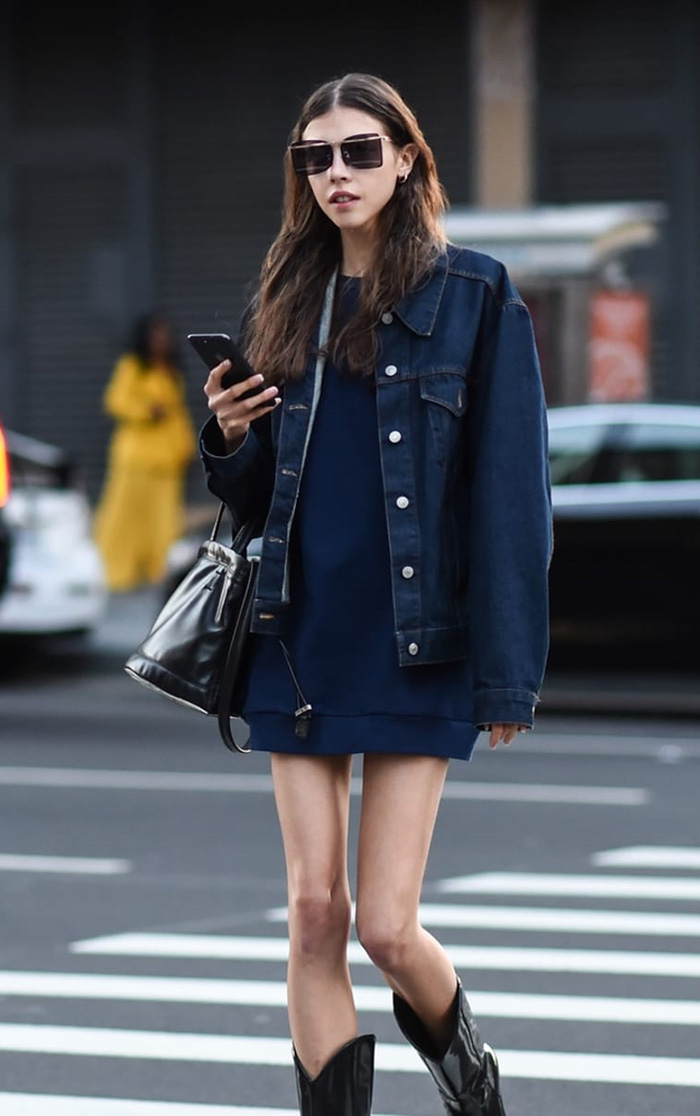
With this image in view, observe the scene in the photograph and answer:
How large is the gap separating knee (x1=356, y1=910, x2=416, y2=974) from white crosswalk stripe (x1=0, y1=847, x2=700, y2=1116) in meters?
1.07

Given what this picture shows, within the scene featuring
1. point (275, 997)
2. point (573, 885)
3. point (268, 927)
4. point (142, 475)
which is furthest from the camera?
point (142, 475)

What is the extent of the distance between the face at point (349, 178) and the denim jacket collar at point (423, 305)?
0.15 metres

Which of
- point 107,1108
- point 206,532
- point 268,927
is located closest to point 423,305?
point 107,1108

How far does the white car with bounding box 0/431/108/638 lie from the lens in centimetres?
1365

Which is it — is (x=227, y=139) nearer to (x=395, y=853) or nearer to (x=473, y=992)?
(x=473, y=992)

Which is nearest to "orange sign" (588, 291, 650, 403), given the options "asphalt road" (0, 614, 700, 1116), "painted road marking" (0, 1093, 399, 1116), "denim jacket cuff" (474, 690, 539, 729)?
"asphalt road" (0, 614, 700, 1116)

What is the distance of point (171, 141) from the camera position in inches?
A: 749

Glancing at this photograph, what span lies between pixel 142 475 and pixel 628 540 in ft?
19.5

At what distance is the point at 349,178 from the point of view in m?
4.05

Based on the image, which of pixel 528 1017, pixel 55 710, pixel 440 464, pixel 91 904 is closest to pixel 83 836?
pixel 91 904

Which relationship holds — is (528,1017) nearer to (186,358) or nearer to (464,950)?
(464,950)

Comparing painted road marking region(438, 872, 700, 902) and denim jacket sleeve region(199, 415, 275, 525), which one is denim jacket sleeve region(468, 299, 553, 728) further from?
painted road marking region(438, 872, 700, 902)

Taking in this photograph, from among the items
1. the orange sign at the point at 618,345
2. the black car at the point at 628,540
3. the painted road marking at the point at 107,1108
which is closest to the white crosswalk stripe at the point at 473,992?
the painted road marking at the point at 107,1108

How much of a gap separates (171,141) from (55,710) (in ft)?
25.0
